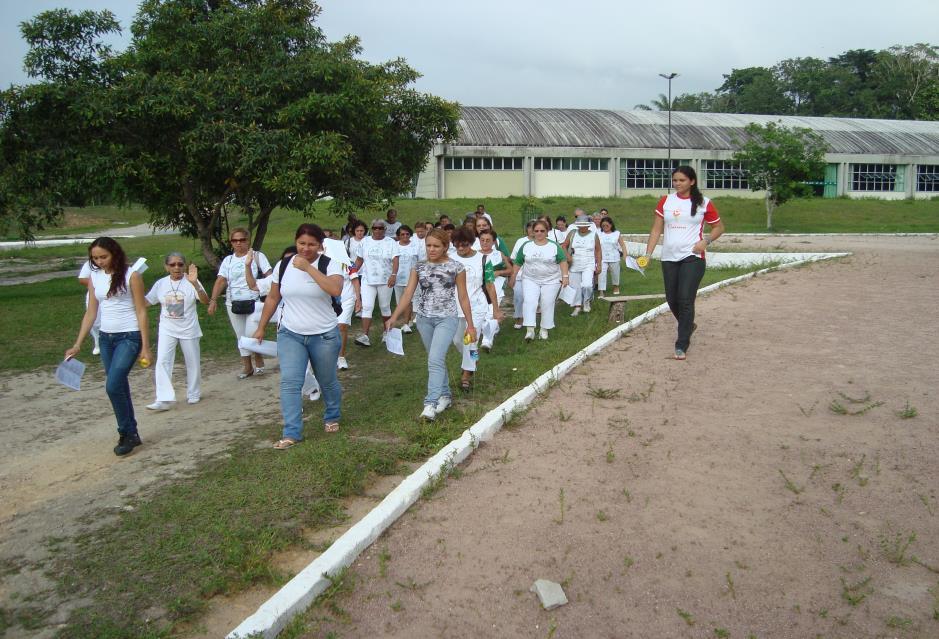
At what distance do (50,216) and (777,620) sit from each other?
48.9 ft

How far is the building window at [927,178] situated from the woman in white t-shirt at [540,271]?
1994 inches

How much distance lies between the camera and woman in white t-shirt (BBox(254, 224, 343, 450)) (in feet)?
19.0

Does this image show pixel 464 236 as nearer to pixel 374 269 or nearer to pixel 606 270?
pixel 374 269

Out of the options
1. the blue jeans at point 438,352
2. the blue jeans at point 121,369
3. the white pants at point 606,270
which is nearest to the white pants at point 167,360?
the blue jeans at point 121,369

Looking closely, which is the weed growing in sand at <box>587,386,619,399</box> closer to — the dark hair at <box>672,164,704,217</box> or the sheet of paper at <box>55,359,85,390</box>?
the dark hair at <box>672,164,704,217</box>

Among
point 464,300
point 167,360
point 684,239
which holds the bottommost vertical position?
point 167,360

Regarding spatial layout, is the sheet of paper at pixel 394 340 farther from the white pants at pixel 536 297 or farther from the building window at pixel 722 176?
the building window at pixel 722 176

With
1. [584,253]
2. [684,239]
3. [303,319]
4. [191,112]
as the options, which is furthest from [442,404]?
[191,112]

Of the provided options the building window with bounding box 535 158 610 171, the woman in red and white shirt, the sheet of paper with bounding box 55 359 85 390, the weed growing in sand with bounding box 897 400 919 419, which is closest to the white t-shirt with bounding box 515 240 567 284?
the woman in red and white shirt

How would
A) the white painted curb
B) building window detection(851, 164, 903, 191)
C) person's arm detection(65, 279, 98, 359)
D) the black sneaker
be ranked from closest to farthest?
1. the white painted curb
2. the black sneaker
3. person's arm detection(65, 279, 98, 359)
4. building window detection(851, 164, 903, 191)

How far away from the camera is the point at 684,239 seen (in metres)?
7.41

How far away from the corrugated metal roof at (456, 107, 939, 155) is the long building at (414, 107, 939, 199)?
7 centimetres

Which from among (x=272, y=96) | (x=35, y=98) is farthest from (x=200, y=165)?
(x=35, y=98)

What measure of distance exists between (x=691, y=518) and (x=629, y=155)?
4431cm
